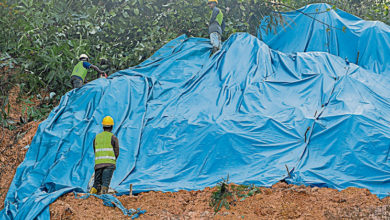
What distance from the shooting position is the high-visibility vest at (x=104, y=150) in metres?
5.71

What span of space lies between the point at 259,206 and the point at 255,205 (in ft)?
0.21

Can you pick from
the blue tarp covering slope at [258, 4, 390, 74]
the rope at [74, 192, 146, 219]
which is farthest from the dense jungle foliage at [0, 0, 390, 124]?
the rope at [74, 192, 146, 219]

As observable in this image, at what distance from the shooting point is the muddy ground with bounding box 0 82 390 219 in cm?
505

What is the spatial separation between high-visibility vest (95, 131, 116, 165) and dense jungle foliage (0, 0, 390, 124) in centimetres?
343

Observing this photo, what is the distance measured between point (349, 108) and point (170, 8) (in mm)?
6455

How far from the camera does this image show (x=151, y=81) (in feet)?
28.3

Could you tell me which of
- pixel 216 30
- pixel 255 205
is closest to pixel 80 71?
pixel 216 30

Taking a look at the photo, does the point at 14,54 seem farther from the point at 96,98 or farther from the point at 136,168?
the point at 136,168

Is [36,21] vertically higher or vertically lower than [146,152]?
higher

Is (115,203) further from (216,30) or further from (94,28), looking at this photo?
(94,28)

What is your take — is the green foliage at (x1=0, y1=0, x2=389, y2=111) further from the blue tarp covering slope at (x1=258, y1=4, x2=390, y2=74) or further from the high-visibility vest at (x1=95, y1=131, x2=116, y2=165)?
the high-visibility vest at (x1=95, y1=131, x2=116, y2=165)

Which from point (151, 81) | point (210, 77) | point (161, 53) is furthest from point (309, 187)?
point (161, 53)

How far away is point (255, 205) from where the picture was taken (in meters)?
5.36

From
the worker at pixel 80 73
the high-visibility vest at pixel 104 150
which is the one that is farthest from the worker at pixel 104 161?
the worker at pixel 80 73
